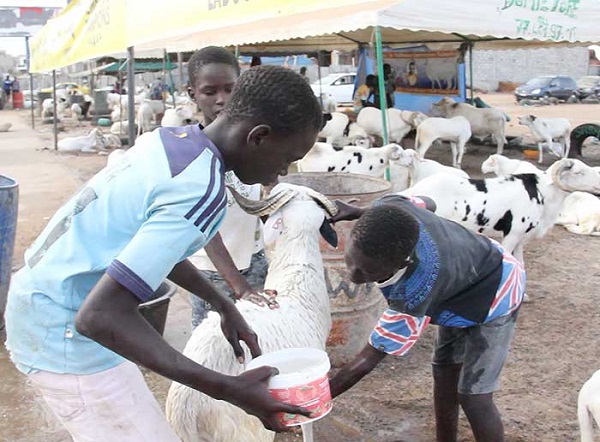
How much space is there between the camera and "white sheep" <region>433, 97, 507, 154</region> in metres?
14.0

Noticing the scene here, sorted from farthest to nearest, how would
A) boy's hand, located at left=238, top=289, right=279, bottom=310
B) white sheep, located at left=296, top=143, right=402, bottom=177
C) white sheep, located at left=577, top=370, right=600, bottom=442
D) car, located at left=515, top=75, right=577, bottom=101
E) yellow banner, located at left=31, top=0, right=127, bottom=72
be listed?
1. car, located at left=515, top=75, right=577, bottom=101
2. white sheep, located at left=296, top=143, right=402, bottom=177
3. yellow banner, located at left=31, top=0, right=127, bottom=72
4. boy's hand, located at left=238, top=289, right=279, bottom=310
5. white sheep, located at left=577, top=370, right=600, bottom=442

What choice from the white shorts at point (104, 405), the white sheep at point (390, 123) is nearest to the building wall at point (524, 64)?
the white sheep at point (390, 123)

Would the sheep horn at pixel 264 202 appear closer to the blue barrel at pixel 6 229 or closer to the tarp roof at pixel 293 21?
the blue barrel at pixel 6 229

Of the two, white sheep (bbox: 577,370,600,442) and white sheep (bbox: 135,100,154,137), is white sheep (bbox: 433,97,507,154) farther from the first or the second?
white sheep (bbox: 577,370,600,442)

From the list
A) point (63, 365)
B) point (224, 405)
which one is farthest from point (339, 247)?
point (63, 365)

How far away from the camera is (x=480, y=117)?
14.2 metres

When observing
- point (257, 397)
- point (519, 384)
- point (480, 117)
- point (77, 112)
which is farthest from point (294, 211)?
point (77, 112)

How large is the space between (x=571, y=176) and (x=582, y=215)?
2698 mm

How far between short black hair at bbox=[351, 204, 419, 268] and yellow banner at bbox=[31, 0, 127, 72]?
590 centimetres

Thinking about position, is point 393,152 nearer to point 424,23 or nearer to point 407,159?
point 407,159

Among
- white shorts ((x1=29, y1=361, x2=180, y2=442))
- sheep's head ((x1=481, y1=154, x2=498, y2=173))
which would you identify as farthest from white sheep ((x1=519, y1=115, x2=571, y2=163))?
white shorts ((x1=29, y1=361, x2=180, y2=442))

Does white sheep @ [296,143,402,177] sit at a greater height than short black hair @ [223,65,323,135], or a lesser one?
lesser

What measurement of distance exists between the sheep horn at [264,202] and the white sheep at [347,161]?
530 cm

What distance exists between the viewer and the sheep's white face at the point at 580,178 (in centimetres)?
624
